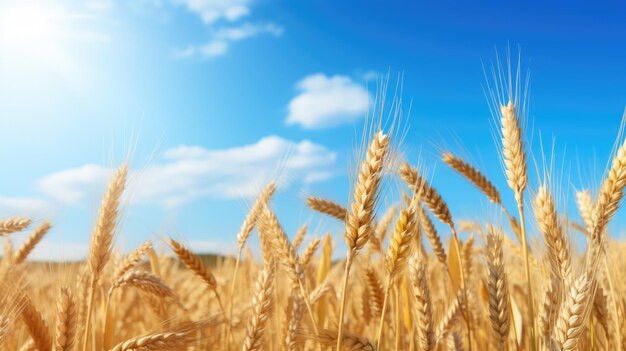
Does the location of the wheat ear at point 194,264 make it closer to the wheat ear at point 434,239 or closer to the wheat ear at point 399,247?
the wheat ear at point 434,239

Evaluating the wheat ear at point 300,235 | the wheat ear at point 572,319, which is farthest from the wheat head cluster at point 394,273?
the wheat ear at point 300,235

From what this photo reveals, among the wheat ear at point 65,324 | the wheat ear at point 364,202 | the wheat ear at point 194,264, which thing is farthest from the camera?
the wheat ear at point 194,264

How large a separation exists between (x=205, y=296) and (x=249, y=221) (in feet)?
9.59

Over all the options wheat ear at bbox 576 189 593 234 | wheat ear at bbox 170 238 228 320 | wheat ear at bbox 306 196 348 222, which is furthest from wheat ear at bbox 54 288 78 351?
wheat ear at bbox 576 189 593 234

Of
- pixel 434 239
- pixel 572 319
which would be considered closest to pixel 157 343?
pixel 572 319

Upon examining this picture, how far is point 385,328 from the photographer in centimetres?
396

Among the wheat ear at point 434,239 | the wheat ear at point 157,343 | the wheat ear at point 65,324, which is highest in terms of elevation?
the wheat ear at point 434,239

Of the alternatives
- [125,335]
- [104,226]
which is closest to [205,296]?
[125,335]

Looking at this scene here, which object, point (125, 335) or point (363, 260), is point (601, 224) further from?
point (125, 335)

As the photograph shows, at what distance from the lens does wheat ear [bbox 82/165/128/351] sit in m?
2.13

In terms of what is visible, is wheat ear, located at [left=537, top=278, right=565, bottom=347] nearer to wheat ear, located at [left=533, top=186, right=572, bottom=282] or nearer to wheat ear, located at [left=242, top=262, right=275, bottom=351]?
wheat ear, located at [left=533, top=186, right=572, bottom=282]

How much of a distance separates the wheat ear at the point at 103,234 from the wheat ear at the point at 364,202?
37.9 inches

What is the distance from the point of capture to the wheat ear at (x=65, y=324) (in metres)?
2.16

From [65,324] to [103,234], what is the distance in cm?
38
